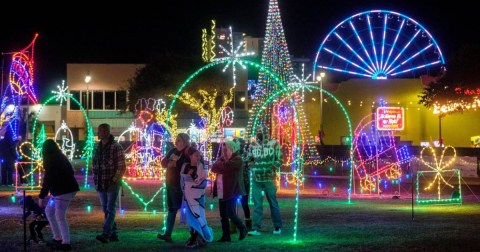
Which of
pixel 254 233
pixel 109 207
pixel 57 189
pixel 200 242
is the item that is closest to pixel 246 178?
pixel 254 233

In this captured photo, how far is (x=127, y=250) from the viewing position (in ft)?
Answer: 39.5

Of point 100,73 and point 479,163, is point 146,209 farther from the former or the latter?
point 100,73

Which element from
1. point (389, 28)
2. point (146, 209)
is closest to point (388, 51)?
point (389, 28)

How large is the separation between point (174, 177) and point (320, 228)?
10.3 feet

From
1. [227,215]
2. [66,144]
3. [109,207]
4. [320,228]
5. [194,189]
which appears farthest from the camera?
[66,144]

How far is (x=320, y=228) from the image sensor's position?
1470cm

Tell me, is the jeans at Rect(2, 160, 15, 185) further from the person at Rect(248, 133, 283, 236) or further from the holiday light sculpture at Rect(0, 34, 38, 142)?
the person at Rect(248, 133, 283, 236)

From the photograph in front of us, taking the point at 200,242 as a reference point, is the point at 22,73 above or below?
above

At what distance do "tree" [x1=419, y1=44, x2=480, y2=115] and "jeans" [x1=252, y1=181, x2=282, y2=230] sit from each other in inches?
1264

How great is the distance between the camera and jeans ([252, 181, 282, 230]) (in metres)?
14.0

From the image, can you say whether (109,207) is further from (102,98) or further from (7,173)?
(102,98)

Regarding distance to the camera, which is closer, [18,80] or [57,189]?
[57,189]

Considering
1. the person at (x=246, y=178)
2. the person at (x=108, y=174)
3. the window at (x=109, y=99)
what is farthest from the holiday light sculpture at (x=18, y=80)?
the window at (x=109, y=99)

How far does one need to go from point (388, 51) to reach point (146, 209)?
41223mm
